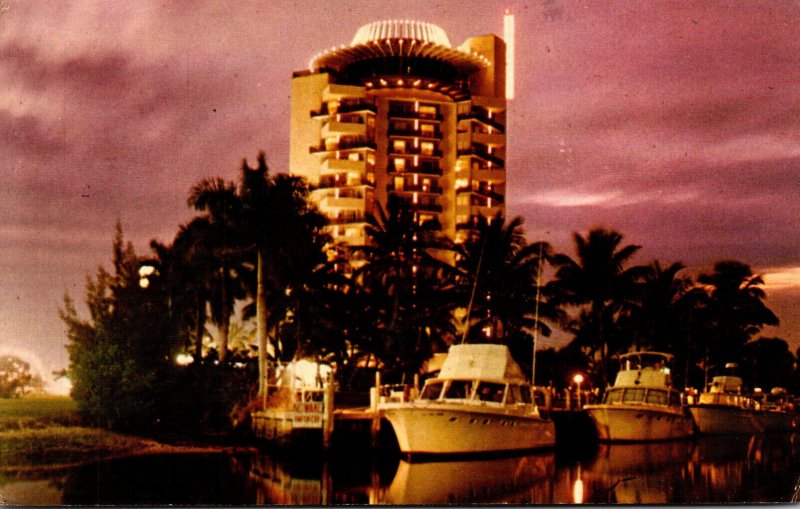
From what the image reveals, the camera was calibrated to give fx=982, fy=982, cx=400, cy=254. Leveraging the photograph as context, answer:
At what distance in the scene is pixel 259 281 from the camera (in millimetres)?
34500

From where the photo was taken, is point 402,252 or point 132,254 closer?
point 132,254

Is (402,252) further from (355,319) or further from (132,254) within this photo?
(132,254)

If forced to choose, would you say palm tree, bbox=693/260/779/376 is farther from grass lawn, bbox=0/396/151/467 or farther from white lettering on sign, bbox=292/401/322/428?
grass lawn, bbox=0/396/151/467

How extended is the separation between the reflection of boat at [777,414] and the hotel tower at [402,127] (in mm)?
27337

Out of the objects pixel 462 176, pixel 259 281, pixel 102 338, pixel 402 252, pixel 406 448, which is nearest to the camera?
pixel 406 448

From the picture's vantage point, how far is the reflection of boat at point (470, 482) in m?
22.1

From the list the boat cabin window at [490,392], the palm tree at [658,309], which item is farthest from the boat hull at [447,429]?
the palm tree at [658,309]

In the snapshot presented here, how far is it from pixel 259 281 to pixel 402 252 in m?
13.5

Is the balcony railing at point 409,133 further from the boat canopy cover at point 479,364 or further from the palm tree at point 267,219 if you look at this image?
the boat canopy cover at point 479,364

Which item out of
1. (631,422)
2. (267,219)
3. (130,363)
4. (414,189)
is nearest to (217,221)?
(267,219)

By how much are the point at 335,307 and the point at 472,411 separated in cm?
1789

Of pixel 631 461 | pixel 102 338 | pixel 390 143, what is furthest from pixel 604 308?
pixel 390 143

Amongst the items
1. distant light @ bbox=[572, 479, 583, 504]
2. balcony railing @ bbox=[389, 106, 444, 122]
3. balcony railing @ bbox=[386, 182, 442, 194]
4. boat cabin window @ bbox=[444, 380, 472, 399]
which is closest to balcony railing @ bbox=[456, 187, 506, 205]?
balcony railing @ bbox=[386, 182, 442, 194]

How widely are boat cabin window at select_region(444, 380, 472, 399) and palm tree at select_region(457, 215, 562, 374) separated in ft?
51.0
